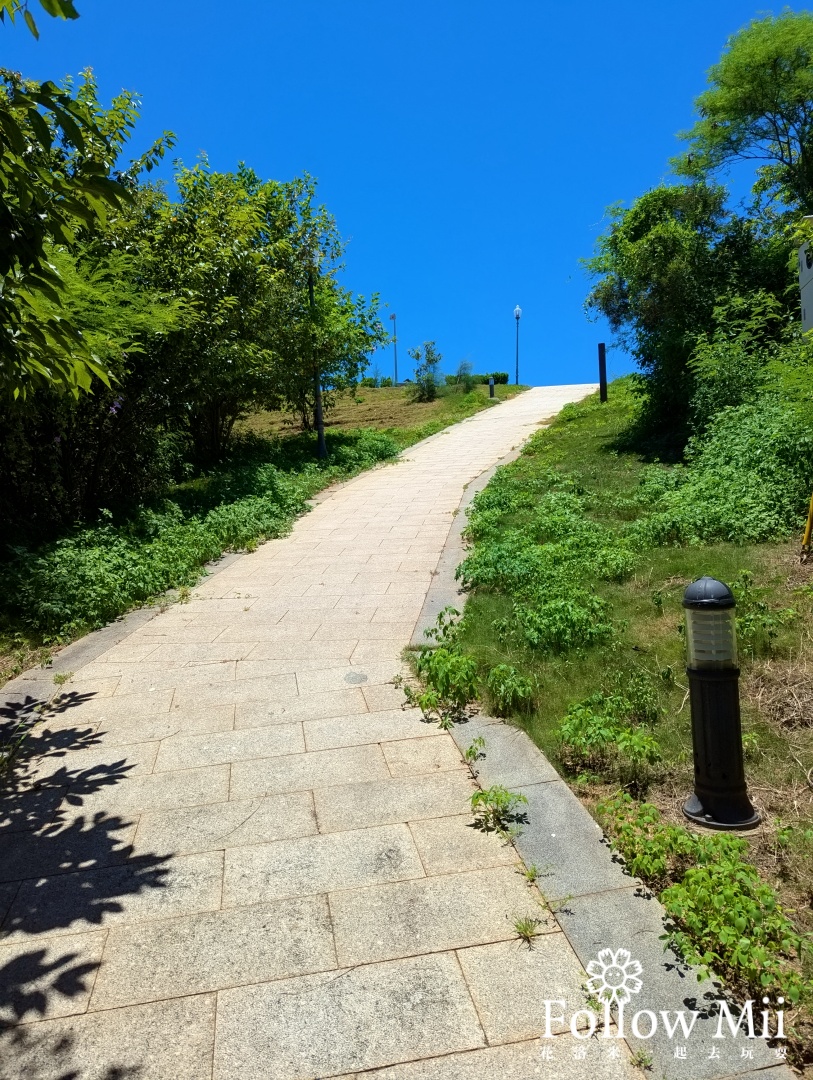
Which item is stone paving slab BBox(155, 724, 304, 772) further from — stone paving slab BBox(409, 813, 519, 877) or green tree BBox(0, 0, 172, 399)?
green tree BBox(0, 0, 172, 399)

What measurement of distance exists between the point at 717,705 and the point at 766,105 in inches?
521

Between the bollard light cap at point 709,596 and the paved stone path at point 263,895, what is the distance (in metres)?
1.20

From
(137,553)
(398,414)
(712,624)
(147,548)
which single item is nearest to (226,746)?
(712,624)

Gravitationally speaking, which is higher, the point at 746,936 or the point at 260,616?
the point at 260,616

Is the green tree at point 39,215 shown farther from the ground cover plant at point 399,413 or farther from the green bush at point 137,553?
the ground cover plant at point 399,413

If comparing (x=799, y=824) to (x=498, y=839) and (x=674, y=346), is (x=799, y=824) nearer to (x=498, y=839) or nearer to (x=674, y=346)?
(x=498, y=839)

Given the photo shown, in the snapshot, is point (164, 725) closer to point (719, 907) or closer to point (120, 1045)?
point (120, 1045)

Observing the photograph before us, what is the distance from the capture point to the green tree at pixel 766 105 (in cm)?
1200

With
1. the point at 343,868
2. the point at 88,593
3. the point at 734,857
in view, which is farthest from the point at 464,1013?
the point at 88,593

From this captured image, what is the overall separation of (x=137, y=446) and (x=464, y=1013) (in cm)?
938

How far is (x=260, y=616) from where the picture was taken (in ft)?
20.9

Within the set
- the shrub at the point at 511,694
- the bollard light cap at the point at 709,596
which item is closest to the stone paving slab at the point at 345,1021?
the bollard light cap at the point at 709,596
